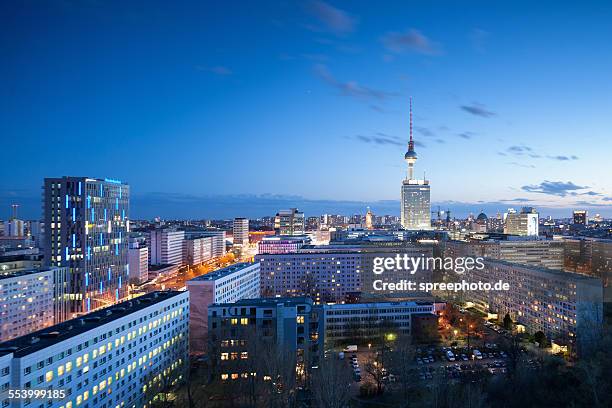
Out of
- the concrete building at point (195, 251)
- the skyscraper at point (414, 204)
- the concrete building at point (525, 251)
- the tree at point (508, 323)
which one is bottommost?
the tree at point (508, 323)

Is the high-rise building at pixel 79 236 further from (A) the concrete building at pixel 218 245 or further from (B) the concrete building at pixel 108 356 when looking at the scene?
(A) the concrete building at pixel 218 245

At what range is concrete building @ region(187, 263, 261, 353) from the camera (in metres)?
22.3

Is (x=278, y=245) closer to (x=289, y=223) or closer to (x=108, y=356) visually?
(x=289, y=223)

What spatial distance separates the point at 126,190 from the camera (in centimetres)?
3869

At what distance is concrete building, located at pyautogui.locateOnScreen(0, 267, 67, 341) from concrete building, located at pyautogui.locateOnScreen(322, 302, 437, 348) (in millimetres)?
19325

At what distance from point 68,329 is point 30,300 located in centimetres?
→ 1656

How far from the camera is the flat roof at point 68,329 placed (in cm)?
1229

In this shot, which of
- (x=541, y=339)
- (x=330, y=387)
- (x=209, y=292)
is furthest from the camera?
(x=209, y=292)

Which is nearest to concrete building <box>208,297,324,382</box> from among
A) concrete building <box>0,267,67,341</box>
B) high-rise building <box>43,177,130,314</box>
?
concrete building <box>0,267,67,341</box>

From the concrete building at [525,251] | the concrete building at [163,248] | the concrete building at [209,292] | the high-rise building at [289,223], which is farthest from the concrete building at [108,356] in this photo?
the high-rise building at [289,223]

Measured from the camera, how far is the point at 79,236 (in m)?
33.1

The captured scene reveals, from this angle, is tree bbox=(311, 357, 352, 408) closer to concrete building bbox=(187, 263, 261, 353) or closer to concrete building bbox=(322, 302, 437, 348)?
concrete building bbox=(187, 263, 261, 353)

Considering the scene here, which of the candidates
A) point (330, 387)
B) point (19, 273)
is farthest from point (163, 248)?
point (330, 387)

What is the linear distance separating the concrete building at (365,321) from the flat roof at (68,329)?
10.1 meters
